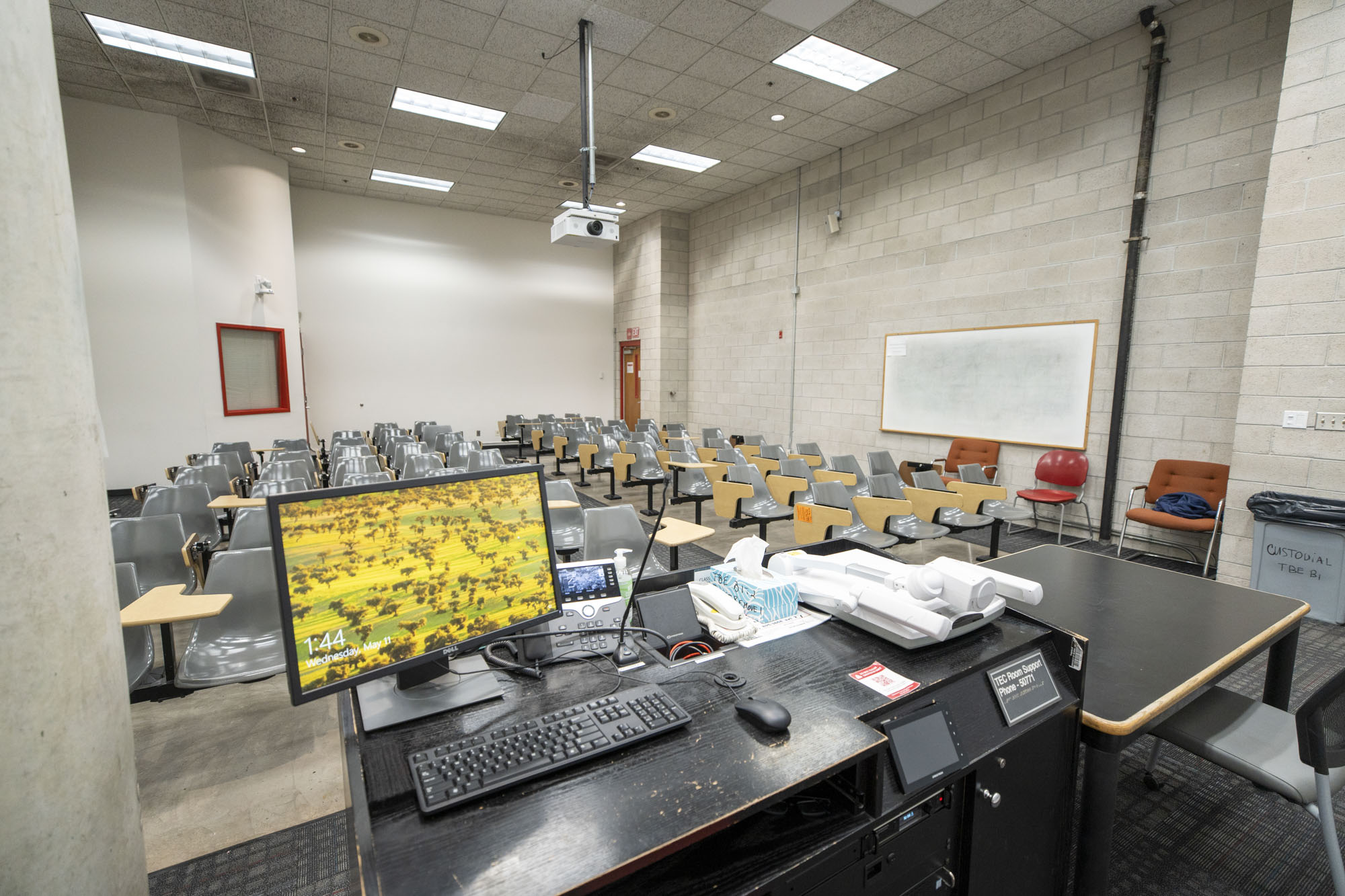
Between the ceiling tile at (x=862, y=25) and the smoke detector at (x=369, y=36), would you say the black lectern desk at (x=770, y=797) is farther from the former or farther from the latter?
the smoke detector at (x=369, y=36)

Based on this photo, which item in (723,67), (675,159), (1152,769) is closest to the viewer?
(1152,769)

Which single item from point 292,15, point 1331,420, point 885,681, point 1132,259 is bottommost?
point 885,681

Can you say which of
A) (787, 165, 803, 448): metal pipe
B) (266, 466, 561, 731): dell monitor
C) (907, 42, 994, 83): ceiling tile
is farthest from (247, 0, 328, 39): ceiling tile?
(787, 165, 803, 448): metal pipe

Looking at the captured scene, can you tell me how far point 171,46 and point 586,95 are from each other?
3760mm

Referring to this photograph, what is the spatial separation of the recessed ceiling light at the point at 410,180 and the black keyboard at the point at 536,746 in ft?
31.2

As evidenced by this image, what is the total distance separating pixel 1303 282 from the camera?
3604 millimetres

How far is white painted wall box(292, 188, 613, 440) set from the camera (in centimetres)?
969

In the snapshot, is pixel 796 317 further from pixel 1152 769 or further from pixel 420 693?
pixel 420 693

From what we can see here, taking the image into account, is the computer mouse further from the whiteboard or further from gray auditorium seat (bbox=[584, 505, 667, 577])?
the whiteboard

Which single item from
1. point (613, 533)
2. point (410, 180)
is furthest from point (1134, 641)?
point (410, 180)

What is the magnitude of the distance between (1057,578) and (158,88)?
8.80m

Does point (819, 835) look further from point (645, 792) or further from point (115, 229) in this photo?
point (115, 229)

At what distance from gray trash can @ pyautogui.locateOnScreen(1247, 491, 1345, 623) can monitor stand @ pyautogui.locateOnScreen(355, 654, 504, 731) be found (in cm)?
484

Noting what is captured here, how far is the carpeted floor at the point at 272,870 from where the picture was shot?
164 centimetres
